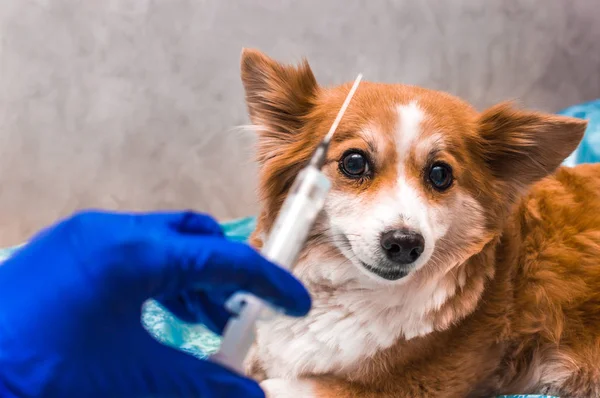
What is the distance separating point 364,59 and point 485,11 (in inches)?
26.5

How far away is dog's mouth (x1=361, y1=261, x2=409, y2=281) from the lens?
47.1 inches

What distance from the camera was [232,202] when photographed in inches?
104

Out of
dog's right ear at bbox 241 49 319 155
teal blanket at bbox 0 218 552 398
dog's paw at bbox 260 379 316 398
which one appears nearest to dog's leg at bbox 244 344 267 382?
dog's paw at bbox 260 379 316 398

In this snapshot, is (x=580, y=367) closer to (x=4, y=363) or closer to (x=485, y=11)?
(x=4, y=363)

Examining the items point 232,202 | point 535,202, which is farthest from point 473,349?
point 232,202

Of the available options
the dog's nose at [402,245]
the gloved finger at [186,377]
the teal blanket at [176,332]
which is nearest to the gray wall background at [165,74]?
the teal blanket at [176,332]

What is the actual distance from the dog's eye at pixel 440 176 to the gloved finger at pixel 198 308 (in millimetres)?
576

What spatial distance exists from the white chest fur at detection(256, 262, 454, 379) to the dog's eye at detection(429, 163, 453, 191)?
228 millimetres

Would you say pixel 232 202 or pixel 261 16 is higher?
pixel 261 16

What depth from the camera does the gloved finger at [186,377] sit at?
0.79m

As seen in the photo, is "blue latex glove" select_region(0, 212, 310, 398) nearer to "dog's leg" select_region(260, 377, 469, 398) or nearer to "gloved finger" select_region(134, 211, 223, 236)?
"gloved finger" select_region(134, 211, 223, 236)

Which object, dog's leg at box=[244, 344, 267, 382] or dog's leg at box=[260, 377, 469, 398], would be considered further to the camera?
dog's leg at box=[244, 344, 267, 382]

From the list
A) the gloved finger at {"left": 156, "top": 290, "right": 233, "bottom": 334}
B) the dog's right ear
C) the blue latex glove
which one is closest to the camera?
the blue latex glove

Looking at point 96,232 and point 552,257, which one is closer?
point 96,232
